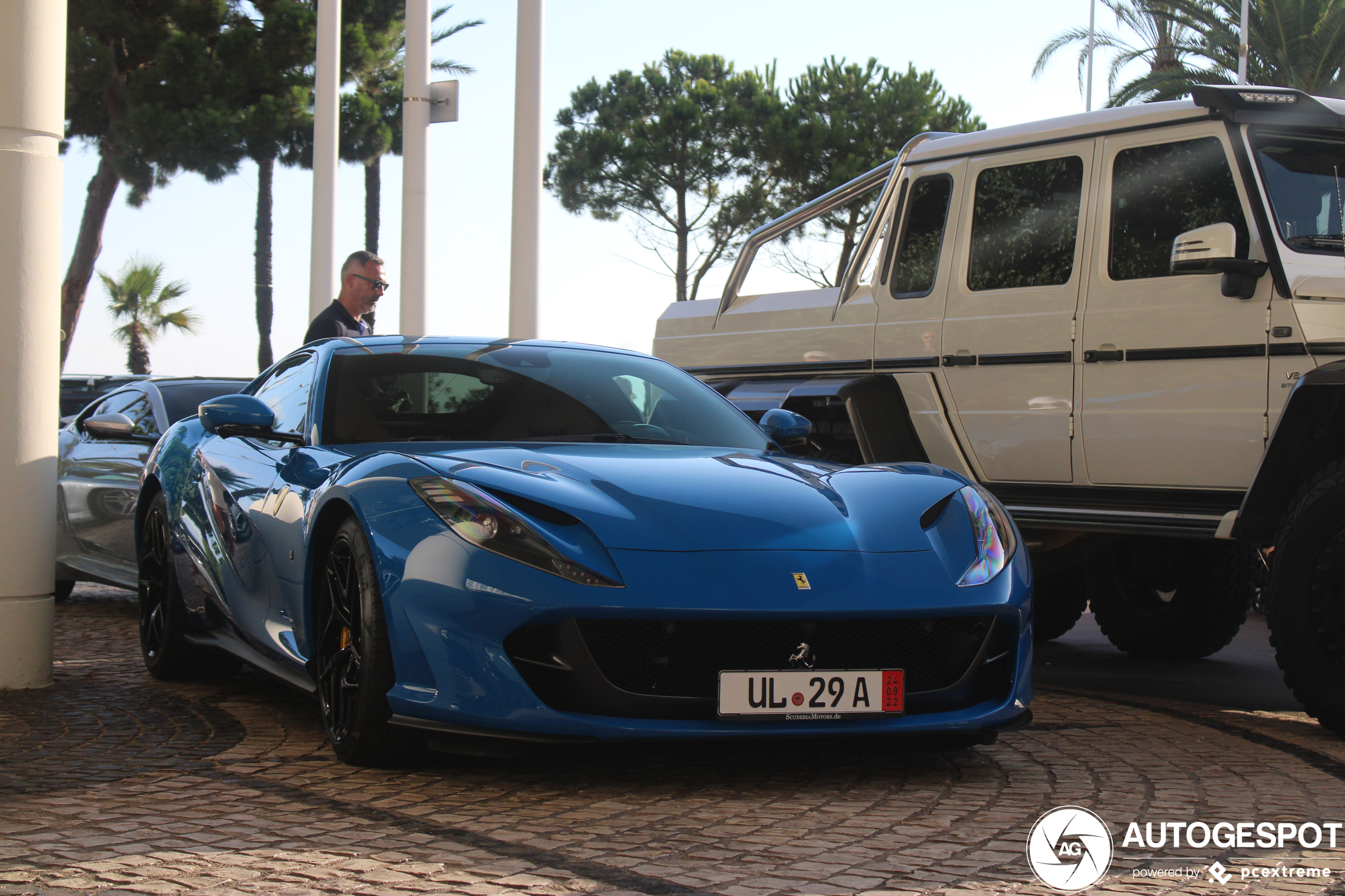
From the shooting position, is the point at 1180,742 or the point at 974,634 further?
the point at 1180,742

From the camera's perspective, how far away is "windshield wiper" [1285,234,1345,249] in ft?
18.3

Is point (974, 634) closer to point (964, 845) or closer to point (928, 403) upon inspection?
point (964, 845)

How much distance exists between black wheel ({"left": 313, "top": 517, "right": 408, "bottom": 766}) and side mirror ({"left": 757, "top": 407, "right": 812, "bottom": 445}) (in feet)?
5.54

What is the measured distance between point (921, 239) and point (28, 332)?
3872 millimetres

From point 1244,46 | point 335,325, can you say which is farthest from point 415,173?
point 1244,46

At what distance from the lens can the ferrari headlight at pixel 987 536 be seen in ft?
13.7

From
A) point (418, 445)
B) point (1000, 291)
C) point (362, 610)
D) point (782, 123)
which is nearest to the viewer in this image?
point (362, 610)

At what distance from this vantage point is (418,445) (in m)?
4.78

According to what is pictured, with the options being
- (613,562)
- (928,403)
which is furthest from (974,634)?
(928,403)

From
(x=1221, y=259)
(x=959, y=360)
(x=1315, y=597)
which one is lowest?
(x=1315, y=597)

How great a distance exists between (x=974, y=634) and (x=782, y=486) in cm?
69

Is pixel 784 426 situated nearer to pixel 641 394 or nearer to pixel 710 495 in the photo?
pixel 641 394

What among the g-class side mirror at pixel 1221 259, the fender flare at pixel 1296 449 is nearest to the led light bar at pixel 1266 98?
the g-class side mirror at pixel 1221 259

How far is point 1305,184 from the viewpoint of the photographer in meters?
5.77
